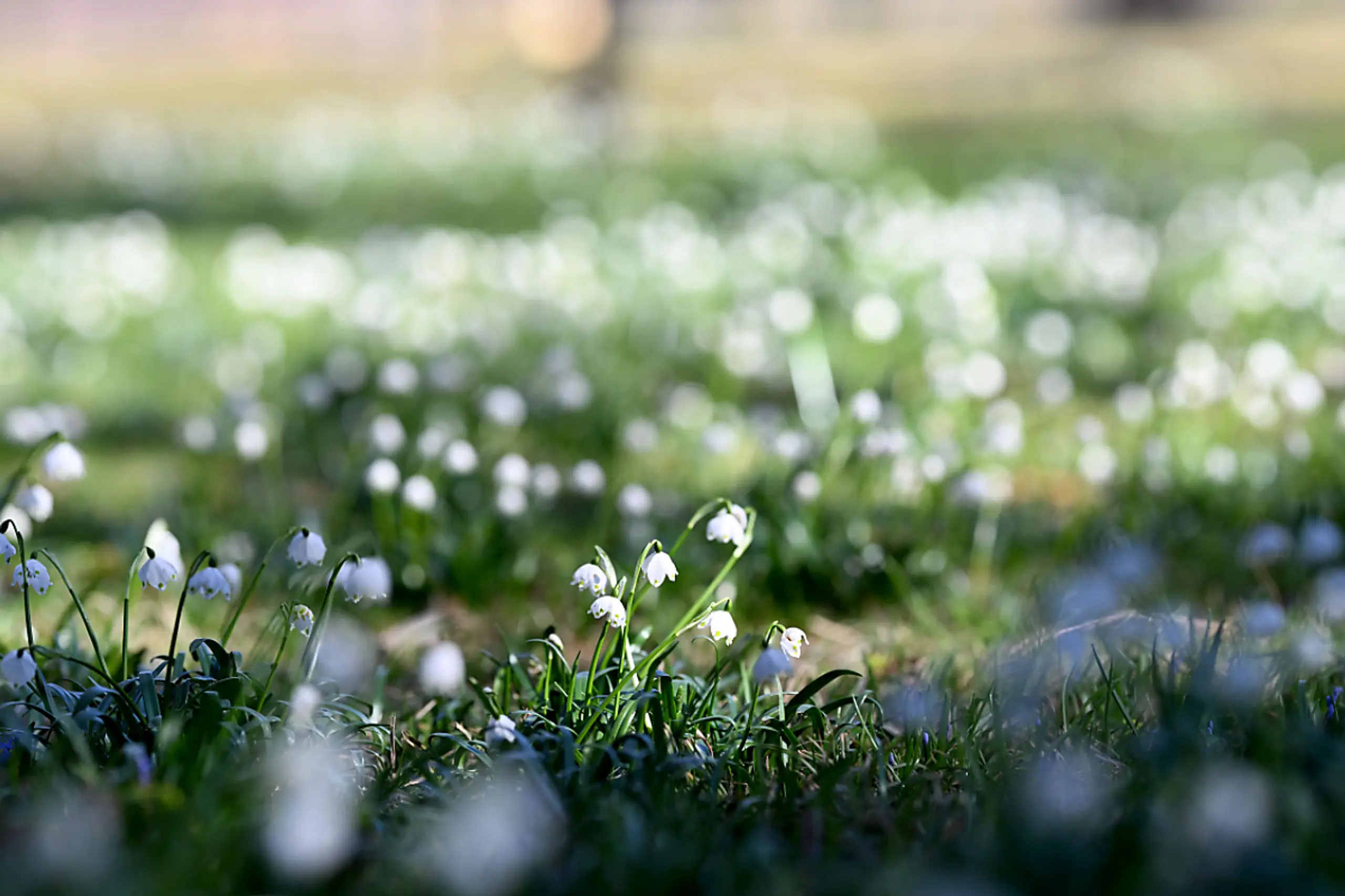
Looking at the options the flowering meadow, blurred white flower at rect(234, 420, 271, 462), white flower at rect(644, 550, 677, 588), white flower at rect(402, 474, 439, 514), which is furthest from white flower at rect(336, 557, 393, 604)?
blurred white flower at rect(234, 420, 271, 462)

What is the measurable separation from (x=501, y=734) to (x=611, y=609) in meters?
0.24

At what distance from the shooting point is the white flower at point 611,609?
2.03 m

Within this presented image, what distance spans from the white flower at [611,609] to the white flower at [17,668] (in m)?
0.78

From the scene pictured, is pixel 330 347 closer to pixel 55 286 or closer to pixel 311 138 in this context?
pixel 55 286

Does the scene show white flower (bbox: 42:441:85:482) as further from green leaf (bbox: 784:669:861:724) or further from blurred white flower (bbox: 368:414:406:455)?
green leaf (bbox: 784:669:861:724)

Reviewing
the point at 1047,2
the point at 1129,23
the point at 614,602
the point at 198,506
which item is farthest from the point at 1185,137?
the point at 1047,2

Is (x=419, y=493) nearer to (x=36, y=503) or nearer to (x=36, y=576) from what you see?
(x=36, y=503)

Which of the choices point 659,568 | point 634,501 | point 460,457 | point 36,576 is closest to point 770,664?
point 659,568

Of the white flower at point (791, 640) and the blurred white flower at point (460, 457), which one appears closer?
the white flower at point (791, 640)

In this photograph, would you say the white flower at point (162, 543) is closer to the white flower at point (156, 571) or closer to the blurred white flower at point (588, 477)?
the white flower at point (156, 571)

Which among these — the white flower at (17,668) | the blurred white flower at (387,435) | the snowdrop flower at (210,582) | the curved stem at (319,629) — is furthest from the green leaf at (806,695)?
the blurred white flower at (387,435)

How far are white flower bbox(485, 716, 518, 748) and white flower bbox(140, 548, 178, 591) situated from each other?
53 cm

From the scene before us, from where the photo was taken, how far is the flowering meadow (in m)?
1.68

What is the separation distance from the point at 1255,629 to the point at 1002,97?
12521 mm
